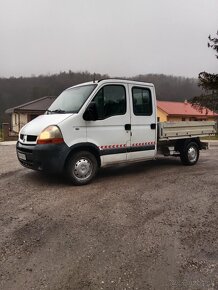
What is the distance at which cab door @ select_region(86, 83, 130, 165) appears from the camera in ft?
23.8

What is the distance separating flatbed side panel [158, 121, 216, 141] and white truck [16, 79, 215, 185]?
0.10 feet

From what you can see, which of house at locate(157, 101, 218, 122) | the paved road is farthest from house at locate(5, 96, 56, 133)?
the paved road

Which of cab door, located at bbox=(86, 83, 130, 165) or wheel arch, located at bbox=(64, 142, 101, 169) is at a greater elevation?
cab door, located at bbox=(86, 83, 130, 165)

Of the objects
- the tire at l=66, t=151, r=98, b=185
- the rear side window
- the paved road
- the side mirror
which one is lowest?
the paved road

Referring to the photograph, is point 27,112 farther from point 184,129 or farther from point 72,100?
point 72,100

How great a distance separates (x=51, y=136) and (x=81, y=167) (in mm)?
986

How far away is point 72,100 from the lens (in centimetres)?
757

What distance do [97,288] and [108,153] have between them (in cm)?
455

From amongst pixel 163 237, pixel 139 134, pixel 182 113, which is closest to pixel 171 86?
pixel 182 113

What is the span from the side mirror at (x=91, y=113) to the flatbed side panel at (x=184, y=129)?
2.30 metres

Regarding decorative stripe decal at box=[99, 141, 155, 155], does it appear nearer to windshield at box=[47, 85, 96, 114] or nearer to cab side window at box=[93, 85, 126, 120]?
cab side window at box=[93, 85, 126, 120]

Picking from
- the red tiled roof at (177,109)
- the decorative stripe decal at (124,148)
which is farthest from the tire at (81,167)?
the red tiled roof at (177,109)

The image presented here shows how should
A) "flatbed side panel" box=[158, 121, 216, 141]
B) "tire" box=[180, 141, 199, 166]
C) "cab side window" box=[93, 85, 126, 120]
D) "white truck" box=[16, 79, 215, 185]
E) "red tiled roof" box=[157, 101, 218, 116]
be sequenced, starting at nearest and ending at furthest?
"white truck" box=[16, 79, 215, 185]
"cab side window" box=[93, 85, 126, 120]
"flatbed side panel" box=[158, 121, 216, 141]
"tire" box=[180, 141, 199, 166]
"red tiled roof" box=[157, 101, 218, 116]

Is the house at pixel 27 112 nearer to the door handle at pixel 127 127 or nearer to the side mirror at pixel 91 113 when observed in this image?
the door handle at pixel 127 127
